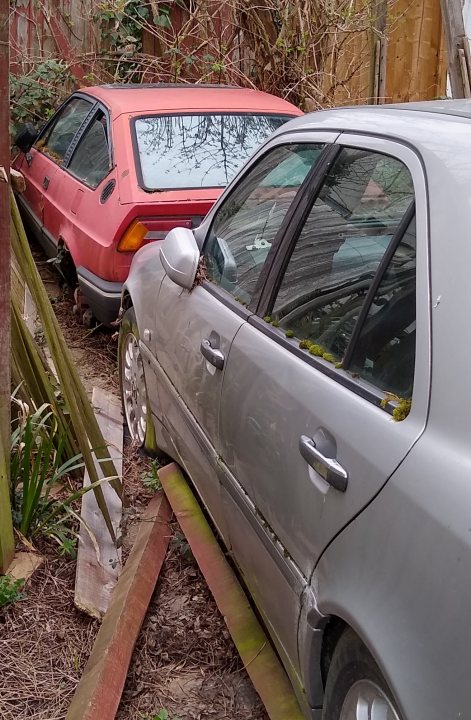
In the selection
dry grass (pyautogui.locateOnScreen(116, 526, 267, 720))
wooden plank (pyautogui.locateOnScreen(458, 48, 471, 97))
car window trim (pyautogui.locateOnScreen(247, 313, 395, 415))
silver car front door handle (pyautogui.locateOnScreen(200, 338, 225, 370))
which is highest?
wooden plank (pyautogui.locateOnScreen(458, 48, 471, 97))

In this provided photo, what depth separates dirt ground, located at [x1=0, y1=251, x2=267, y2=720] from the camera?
8.76 feet

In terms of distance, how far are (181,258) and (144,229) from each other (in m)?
1.78

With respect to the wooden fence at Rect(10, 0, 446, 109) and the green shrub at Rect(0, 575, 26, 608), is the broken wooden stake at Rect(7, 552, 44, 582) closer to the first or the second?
the green shrub at Rect(0, 575, 26, 608)

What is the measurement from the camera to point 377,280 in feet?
6.84

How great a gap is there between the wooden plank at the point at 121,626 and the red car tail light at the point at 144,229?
196 centimetres

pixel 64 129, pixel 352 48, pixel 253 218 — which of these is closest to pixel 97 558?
pixel 253 218

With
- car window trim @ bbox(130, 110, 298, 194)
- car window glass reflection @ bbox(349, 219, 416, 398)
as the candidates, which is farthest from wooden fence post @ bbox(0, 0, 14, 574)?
car window trim @ bbox(130, 110, 298, 194)

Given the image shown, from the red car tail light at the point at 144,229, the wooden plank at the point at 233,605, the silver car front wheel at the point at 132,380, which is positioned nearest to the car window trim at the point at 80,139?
the red car tail light at the point at 144,229

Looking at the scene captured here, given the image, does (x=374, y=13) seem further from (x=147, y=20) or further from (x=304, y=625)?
(x=304, y=625)

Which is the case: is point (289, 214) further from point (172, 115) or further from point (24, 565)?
point (172, 115)

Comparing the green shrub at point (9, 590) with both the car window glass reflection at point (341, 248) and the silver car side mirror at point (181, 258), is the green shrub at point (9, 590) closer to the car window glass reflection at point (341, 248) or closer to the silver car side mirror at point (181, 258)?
the silver car side mirror at point (181, 258)

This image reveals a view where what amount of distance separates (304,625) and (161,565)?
1.32 metres

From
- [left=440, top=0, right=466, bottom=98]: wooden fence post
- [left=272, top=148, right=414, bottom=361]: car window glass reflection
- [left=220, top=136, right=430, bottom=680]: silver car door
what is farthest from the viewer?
[left=440, top=0, right=466, bottom=98]: wooden fence post

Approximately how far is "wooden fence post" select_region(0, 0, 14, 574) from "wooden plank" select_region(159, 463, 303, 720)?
2.31 ft
